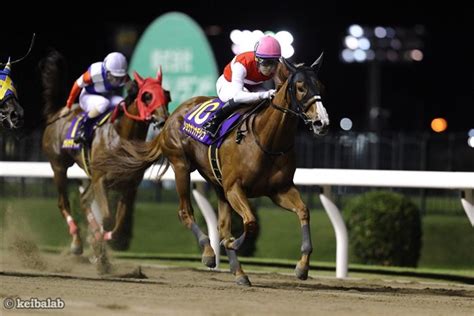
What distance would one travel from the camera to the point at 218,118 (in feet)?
30.3

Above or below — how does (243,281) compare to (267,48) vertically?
below

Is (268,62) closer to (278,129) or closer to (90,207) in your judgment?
(278,129)

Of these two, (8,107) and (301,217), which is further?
(8,107)

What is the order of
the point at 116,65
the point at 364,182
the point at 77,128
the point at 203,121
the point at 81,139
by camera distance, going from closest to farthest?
the point at 203,121, the point at 364,182, the point at 116,65, the point at 81,139, the point at 77,128

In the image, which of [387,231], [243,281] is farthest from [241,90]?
[387,231]

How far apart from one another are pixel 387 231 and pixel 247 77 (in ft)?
10.2

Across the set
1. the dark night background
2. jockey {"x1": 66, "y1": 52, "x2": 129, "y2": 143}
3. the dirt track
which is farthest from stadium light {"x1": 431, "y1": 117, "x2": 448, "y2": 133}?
the dirt track

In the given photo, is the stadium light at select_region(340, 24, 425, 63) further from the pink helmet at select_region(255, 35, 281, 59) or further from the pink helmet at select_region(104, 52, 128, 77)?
the pink helmet at select_region(255, 35, 281, 59)

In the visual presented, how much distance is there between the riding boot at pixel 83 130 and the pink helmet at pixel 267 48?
294 centimetres

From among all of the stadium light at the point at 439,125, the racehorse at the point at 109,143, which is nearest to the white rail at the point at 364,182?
the racehorse at the point at 109,143

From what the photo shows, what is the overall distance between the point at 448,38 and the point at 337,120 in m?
3.11

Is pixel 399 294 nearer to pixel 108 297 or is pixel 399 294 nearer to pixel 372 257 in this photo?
pixel 108 297

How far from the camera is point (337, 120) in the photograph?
27.5 metres

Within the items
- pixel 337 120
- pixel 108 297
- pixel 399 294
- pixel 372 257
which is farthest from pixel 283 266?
pixel 337 120
